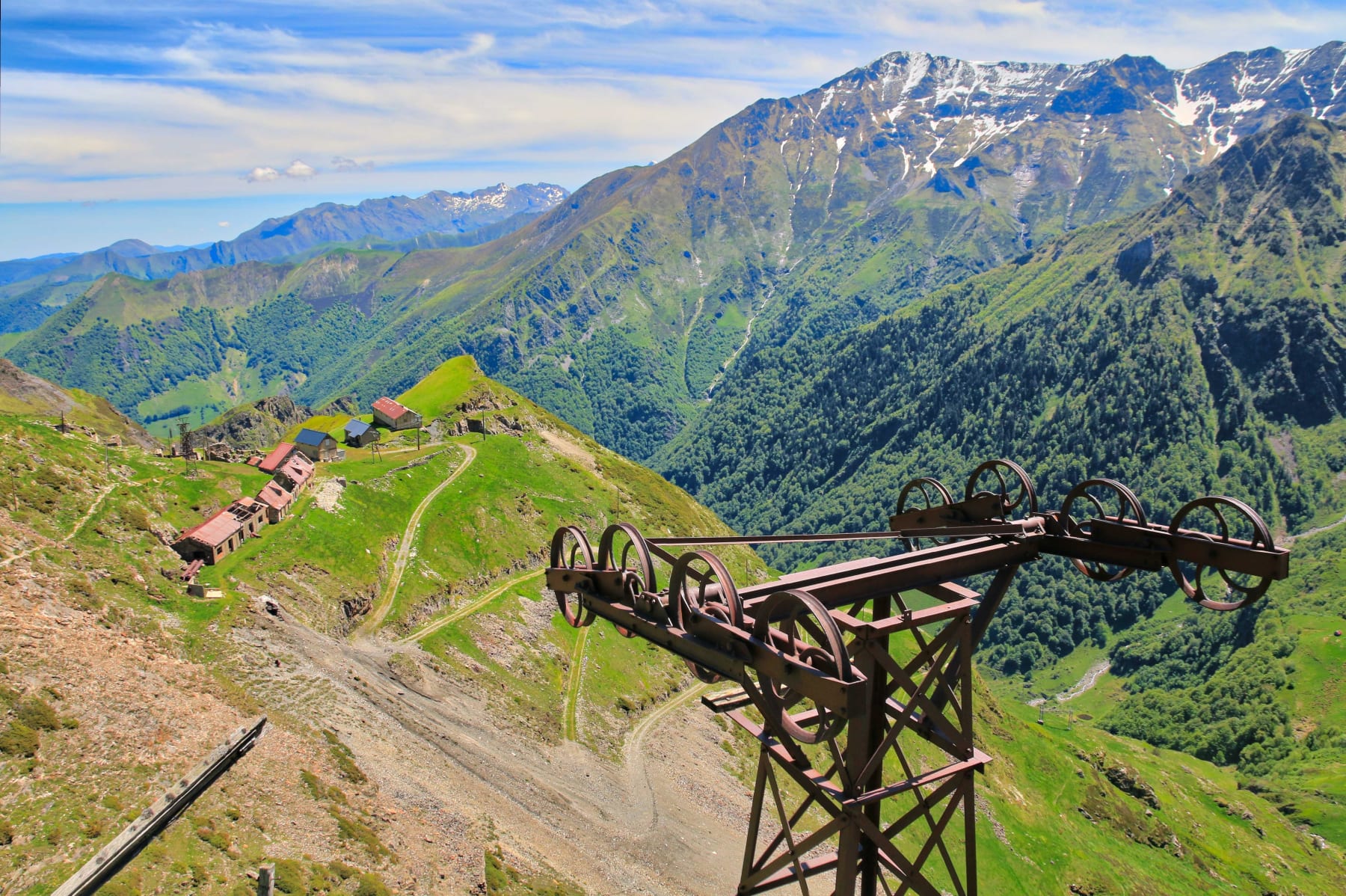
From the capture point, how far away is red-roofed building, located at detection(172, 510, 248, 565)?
194 ft

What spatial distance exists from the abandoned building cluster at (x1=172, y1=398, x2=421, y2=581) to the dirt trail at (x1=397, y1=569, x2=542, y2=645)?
51.3 ft

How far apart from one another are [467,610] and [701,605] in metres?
65.5

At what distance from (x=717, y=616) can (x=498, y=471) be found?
9556 centimetres

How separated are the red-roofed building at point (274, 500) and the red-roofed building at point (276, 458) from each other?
6604 millimetres

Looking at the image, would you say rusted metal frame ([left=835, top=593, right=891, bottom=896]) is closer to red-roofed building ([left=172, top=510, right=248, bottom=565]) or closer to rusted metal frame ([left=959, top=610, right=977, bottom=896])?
rusted metal frame ([left=959, top=610, right=977, bottom=896])

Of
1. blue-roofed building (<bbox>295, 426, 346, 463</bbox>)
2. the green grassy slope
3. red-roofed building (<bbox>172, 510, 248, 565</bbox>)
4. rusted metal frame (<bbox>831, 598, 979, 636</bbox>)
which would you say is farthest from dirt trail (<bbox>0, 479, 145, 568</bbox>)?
rusted metal frame (<bbox>831, 598, 979, 636</bbox>)

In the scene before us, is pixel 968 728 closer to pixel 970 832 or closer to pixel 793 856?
pixel 970 832

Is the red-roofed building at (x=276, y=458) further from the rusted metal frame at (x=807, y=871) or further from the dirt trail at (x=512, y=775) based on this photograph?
the rusted metal frame at (x=807, y=871)

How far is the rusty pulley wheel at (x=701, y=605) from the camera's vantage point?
38.9 ft

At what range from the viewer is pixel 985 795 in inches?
3639

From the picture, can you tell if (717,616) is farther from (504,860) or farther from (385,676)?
(385,676)

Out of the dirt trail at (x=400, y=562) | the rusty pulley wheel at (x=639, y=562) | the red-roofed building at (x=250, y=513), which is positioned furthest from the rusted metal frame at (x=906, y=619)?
the red-roofed building at (x=250, y=513)

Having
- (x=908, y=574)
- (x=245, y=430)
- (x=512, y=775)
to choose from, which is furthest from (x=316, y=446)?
(x=245, y=430)

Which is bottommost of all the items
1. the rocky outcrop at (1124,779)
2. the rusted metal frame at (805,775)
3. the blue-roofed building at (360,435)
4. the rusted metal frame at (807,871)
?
the rocky outcrop at (1124,779)
